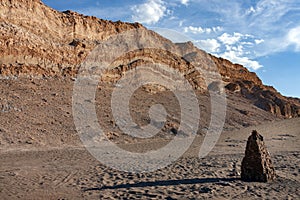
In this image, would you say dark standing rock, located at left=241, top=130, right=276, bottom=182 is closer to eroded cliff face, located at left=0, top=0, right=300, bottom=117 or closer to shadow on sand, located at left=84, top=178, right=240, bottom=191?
shadow on sand, located at left=84, top=178, right=240, bottom=191

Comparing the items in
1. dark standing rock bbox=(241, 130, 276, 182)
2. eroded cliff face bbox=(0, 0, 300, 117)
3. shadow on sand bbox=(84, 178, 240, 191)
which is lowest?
shadow on sand bbox=(84, 178, 240, 191)

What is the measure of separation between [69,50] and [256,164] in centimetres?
2712

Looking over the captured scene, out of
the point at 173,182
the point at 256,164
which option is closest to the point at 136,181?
the point at 173,182

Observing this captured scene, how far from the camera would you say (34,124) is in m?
21.5

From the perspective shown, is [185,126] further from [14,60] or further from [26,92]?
[14,60]

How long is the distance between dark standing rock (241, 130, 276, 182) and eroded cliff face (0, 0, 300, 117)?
862 inches

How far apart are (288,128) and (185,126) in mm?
9408

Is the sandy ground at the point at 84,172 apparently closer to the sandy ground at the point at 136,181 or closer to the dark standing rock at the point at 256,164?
the sandy ground at the point at 136,181

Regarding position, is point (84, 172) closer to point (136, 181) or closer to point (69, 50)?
point (136, 181)

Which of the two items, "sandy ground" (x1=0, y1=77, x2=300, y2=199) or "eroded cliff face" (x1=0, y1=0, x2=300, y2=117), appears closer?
"sandy ground" (x1=0, y1=77, x2=300, y2=199)

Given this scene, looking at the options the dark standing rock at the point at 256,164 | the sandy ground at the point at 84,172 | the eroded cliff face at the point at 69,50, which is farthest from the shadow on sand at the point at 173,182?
the eroded cliff face at the point at 69,50

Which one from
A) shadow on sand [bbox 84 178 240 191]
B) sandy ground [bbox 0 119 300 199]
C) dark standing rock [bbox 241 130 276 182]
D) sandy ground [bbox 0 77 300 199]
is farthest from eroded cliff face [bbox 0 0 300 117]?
dark standing rock [bbox 241 130 276 182]

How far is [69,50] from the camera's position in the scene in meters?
33.7

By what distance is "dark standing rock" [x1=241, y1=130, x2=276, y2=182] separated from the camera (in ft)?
32.3
